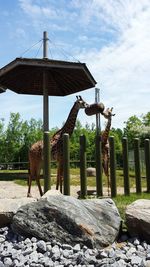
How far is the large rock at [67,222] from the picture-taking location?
18.2ft

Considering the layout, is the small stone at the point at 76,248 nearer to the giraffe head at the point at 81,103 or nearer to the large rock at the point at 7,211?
the large rock at the point at 7,211

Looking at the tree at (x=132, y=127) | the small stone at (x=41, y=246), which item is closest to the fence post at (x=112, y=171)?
the small stone at (x=41, y=246)

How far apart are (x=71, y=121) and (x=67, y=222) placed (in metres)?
4.95

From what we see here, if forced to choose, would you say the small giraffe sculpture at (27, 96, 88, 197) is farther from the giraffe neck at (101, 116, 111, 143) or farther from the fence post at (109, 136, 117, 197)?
the fence post at (109, 136, 117, 197)

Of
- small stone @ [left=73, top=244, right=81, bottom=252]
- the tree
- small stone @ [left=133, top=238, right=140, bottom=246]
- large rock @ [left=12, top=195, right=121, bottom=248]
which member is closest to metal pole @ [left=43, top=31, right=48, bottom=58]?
large rock @ [left=12, top=195, right=121, bottom=248]

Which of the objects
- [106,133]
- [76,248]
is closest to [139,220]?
[76,248]

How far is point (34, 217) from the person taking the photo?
5758 mm

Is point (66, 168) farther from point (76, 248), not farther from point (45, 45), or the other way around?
point (45, 45)

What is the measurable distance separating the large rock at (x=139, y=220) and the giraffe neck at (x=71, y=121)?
15.1ft

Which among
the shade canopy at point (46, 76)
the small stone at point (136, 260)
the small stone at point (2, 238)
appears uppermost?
the shade canopy at point (46, 76)

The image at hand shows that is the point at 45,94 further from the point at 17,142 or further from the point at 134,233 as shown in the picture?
the point at 17,142

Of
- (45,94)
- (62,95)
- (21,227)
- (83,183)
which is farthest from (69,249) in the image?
(62,95)

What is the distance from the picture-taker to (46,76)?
1667cm

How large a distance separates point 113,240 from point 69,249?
0.70m
